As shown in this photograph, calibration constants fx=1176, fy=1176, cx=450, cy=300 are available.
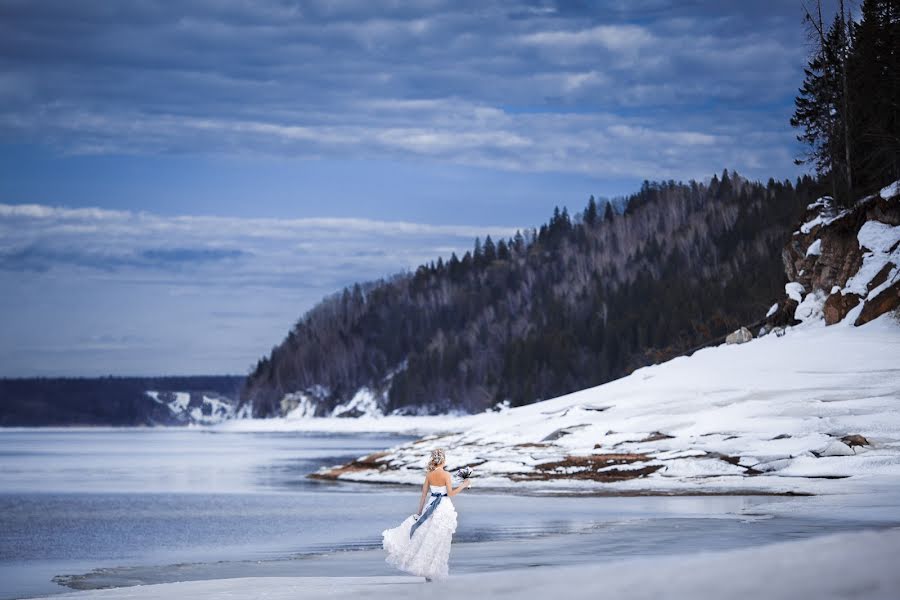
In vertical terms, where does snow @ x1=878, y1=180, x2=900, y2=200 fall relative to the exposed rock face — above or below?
above

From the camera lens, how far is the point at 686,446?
3875cm

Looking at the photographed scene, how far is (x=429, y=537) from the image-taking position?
1642 cm

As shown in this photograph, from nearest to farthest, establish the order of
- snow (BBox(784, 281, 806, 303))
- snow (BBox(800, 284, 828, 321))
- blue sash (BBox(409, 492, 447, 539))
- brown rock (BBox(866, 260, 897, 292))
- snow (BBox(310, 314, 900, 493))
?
1. blue sash (BBox(409, 492, 447, 539))
2. snow (BBox(310, 314, 900, 493))
3. brown rock (BBox(866, 260, 897, 292))
4. snow (BBox(800, 284, 828, 321))
5. snow (BBox(784, 281, 806, 303))

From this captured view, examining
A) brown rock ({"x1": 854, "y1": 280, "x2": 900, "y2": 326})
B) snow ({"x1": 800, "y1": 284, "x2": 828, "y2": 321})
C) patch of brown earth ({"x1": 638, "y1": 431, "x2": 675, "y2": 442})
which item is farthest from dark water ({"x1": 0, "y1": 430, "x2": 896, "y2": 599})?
snow ({"x1": 800, "y1": 284, "x2": 828, "y2": 321})

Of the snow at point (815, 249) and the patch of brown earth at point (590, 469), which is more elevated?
the snow at point (815, 249)

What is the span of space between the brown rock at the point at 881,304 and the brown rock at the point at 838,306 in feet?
4.16

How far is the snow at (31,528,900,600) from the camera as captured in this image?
35.7 feet

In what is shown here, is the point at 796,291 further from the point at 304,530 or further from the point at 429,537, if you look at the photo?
the point at 429,537

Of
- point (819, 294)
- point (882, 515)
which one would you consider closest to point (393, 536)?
point (882, 515)

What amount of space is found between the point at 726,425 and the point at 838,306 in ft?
42.5

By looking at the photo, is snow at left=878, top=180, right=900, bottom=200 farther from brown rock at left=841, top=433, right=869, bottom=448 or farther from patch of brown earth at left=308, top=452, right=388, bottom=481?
patch of brown earth at left=308, top=452, right=388, bottom=481

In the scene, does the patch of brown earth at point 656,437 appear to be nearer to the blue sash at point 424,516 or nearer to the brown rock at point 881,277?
the brown rock at point 881,277

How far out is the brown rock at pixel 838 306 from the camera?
48938 millimetres

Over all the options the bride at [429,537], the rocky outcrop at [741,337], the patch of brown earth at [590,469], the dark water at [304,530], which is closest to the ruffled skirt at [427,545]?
the bride at [429,537]
